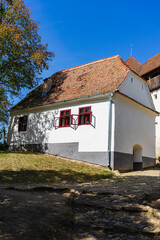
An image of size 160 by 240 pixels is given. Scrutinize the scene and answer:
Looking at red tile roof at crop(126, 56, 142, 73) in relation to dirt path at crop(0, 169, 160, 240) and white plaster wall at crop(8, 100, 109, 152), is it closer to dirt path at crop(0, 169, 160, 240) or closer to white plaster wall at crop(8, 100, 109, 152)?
white plaster wall at crop(8, 100, 109, 152)

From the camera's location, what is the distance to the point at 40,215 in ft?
13.3

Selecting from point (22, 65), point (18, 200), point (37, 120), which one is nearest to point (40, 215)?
point (18, 200)

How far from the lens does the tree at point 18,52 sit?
1570 cm

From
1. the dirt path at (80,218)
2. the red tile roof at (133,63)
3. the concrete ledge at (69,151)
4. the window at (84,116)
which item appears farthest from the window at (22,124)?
the red tile roof at (133,63)

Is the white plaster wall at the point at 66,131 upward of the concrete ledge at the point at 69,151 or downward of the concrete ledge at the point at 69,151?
upward

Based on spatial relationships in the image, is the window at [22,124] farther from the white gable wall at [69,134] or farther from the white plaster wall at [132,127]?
the white plaster wall at [132,127]

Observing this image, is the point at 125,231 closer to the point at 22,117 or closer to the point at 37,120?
the point at 37,120

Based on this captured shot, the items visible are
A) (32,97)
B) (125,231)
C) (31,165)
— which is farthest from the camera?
(32,97)

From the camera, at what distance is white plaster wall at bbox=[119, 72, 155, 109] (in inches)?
597

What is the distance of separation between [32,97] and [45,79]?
2086 millimetres

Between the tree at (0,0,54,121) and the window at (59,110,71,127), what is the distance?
4027 mm

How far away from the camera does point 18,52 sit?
16172mm

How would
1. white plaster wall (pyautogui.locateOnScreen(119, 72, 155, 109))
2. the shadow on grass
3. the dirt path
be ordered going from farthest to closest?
white plaster wall (pyautogui.locateOnScreen(119, 72, 155, 109)) < the shadow on grass < the dirt path

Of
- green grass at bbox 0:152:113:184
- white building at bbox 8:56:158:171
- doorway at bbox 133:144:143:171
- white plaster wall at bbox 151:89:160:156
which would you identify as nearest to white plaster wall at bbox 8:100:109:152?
white building at bbox 8:56:158:171
